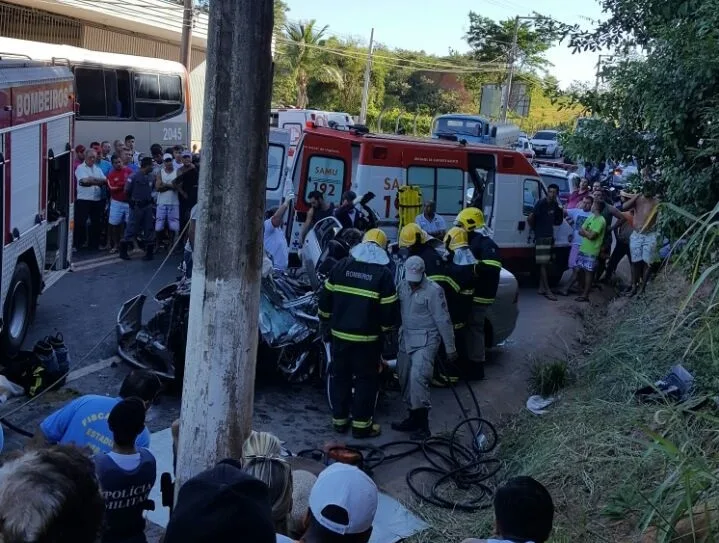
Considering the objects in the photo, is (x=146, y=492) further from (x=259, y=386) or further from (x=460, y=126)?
(x=460, y=126)

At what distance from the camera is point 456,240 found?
898cm

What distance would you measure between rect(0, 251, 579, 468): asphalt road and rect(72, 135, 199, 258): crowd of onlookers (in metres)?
0.91

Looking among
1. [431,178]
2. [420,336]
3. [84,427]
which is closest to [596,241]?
[431,178]

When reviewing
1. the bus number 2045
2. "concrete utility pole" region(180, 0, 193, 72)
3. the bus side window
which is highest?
"concrete utility pole" region(180, 0, 193, 72)

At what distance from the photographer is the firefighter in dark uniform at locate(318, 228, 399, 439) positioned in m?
7.18

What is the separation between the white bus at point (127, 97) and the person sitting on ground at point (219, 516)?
16.1 meters

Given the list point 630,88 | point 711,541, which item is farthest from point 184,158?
point 711,541

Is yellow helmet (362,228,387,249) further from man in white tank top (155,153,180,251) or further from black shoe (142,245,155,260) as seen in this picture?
man in white tank top (155,153,180,251)

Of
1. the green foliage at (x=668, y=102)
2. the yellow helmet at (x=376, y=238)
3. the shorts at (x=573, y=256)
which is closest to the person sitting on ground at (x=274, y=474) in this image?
the yellow helmet at (x=376, y=238)

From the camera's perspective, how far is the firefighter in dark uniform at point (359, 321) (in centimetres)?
718

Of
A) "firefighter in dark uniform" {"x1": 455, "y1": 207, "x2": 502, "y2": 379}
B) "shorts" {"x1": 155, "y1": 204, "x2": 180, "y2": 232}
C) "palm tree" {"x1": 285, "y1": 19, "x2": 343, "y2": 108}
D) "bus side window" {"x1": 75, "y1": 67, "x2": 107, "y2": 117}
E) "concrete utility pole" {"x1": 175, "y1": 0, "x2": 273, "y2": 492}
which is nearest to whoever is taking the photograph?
"concrete utility pole" {"x1": 175, "y1": 0, "x2": 273, "y2": 492}

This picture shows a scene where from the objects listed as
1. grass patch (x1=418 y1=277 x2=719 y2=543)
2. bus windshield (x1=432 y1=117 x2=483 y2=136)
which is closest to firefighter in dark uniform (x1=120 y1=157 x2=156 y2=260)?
grass patch (x1=418 y1=277 x2=719 y2=543)

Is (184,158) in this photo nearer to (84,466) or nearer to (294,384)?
(294,384)

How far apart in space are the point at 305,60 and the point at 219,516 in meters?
48.0
